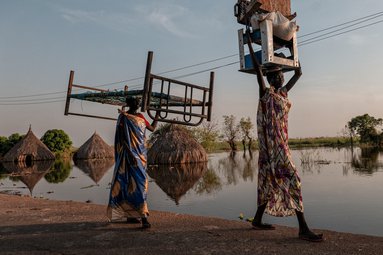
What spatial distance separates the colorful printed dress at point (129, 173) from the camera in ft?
14.3

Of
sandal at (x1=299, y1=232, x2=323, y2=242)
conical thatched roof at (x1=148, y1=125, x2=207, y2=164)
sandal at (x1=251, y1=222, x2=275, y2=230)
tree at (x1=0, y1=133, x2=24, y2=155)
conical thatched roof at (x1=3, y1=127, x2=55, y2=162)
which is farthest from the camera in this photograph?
tree at (x1=0, y1=133, x2=24, y2=155)

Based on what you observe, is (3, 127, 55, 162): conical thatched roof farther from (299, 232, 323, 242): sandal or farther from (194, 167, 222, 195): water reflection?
(299, 232, 323, 242): sandal

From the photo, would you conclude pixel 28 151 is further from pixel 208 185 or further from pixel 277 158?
pixel 277 158

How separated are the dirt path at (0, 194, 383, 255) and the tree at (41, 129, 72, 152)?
113ft

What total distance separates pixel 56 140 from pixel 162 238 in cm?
3703

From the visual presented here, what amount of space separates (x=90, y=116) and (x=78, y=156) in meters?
28.5

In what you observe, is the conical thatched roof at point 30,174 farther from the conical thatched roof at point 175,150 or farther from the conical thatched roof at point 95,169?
the conical thatched roof at point 175,150

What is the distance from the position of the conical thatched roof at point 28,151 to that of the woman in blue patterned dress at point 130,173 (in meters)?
28.4

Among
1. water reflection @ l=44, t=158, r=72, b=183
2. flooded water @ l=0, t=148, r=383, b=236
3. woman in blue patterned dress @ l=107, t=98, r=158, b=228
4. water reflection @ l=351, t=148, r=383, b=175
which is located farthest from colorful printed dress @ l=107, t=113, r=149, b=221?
water reflection @ l=351, t=148, r=383, b=175

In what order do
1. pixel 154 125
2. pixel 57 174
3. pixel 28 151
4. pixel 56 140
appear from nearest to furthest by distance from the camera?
pixel 154 125 → pixel 57 174 → pixel 28 151 → pixel 56 140

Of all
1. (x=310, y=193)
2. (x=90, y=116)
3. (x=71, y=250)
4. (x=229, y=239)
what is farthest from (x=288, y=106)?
(x=310, y=193)

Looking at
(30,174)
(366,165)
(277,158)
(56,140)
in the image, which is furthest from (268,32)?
(56,140)

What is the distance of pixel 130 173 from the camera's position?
441 cm

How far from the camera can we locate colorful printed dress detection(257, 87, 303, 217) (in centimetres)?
366
